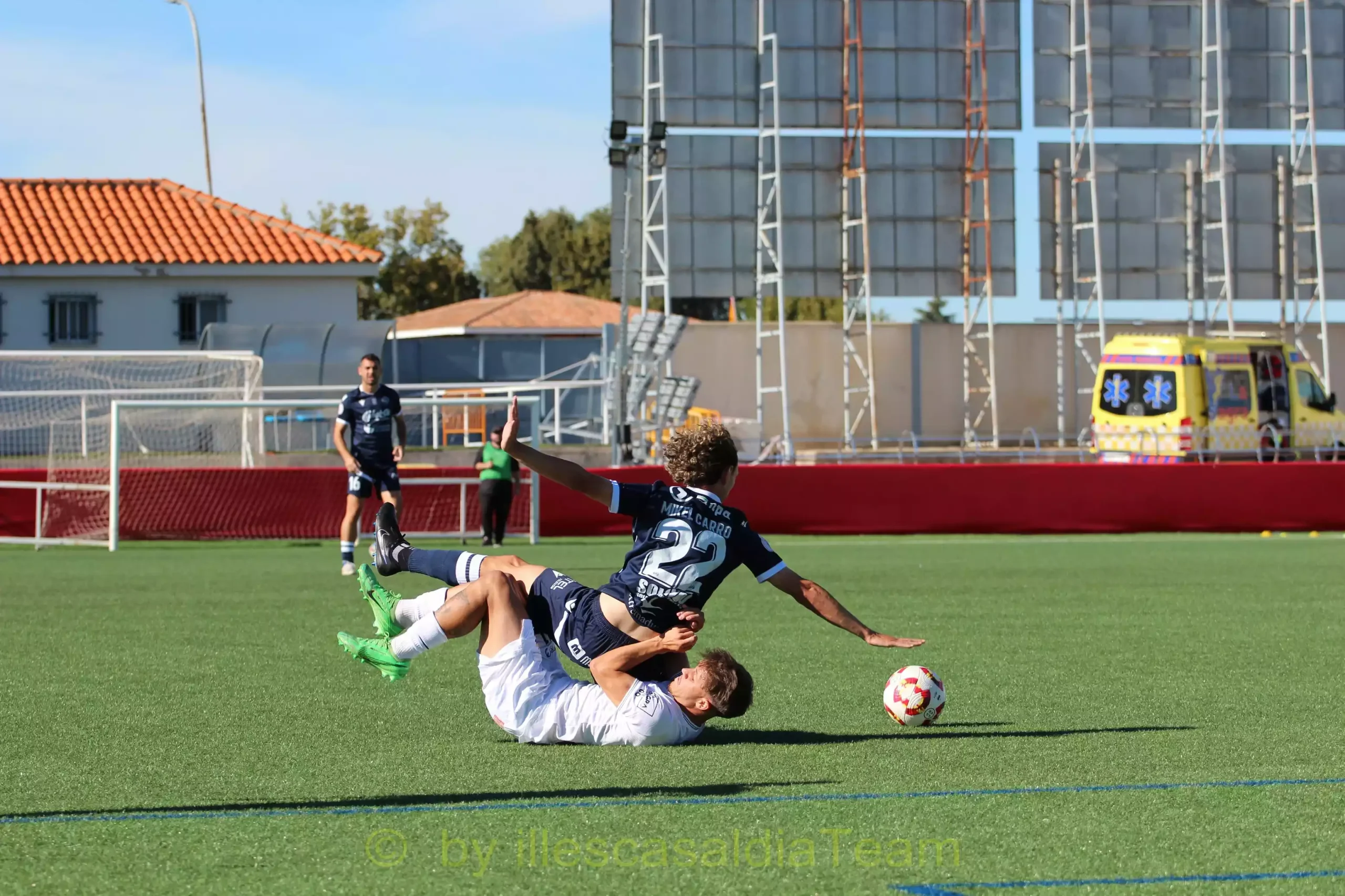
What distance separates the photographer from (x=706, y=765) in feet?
20.5

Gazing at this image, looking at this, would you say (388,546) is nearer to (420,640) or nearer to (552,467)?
(420,640)

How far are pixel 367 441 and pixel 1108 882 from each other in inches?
453

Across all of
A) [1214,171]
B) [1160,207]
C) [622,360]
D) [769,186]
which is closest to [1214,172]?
[1214,171]

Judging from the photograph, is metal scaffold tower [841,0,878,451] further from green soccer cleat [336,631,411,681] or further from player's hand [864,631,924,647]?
green soccer cleat [336,631,411,681]

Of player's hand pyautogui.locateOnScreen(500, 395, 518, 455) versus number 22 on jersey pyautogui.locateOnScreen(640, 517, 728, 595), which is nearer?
player's hand pyautogui.locateOnScreen(500, 395, 518, 455)

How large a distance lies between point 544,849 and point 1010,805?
160cm

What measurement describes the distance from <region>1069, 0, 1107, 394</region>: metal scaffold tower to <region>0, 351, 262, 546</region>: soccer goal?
60.8ft

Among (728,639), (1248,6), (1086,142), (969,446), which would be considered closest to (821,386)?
(969,446)

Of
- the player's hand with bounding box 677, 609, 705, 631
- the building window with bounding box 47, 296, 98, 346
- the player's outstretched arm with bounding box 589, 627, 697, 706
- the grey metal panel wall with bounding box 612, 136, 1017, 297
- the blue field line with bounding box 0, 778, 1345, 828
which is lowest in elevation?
the blue field line with bounding box 0, 778, 1345, 828

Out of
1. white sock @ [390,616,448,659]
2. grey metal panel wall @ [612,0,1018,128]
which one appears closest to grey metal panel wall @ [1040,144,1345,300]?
grey metal panel wall @ [612,0,1018,128]

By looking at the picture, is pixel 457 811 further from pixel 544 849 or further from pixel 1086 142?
pixel 1086 142

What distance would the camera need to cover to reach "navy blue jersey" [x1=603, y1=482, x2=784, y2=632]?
6.64 meters

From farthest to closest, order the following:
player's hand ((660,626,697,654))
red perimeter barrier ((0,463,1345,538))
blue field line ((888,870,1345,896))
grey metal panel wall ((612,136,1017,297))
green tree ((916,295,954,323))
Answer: green tree ((916,295,954,323)) < grey metal panel wall ((612,136,1017,297)) < red perimeter barrier ((0,463,1345,538)) < player's hand ((660,626,697,654)) < blue field line ((888,870,1345,896))

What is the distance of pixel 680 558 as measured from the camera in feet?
21.8
